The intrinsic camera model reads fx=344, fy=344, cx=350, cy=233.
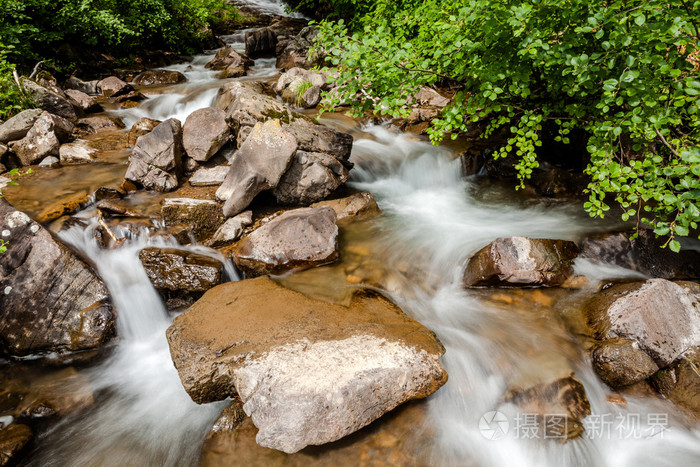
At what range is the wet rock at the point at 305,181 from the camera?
5.93 metres

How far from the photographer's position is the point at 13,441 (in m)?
3.02

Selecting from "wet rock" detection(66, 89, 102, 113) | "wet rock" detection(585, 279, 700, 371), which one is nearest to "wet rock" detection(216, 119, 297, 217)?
"wet rock" detection(585, 279, 700, 371)

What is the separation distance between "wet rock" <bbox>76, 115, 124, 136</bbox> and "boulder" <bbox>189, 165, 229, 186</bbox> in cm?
408

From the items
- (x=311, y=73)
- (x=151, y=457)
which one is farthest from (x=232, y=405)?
(x=311, y=73)

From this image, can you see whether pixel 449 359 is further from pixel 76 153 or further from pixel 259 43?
pixel 259 43

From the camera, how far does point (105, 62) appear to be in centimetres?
1306

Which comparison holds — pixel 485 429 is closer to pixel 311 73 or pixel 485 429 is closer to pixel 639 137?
pixel 639 137

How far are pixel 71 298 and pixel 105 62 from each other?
12968 millimetres

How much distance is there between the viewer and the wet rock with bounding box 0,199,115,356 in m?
3.93

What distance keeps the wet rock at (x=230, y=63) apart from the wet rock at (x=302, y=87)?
10.7 feet

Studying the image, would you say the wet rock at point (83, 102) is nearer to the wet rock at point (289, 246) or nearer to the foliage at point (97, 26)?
the foliage at point (97, 26)

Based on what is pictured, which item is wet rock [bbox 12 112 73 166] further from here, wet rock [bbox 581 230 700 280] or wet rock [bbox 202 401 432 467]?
wet rock [bbox 581 230 700 280]

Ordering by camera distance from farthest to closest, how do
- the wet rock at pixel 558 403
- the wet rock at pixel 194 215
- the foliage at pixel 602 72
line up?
the wet rock at pixel 194 215 < the wet rock at pixel 558 403 < the foliage at pixel 602 72

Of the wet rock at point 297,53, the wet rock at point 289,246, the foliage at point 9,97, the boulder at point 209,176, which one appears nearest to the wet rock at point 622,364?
the wet rock at point 289,246
